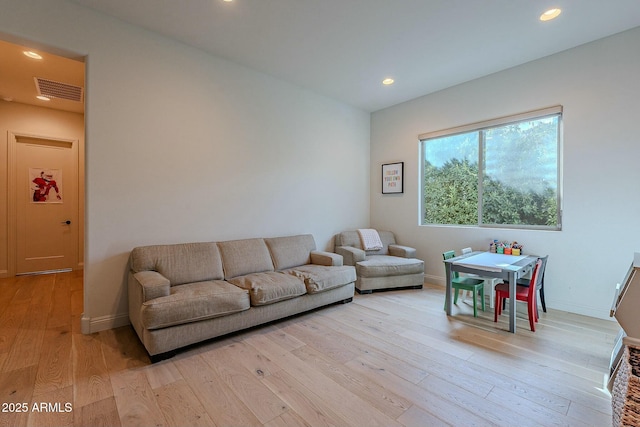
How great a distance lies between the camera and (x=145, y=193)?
9.79ft

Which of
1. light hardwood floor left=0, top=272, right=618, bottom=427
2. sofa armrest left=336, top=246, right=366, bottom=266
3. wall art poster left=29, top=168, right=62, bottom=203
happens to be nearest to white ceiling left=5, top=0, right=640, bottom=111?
sofa armrest left=336, top=246, right=366, bottom=266

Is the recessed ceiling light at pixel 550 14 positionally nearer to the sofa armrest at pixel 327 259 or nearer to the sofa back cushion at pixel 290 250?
the sofa armrest at pixel 327 259

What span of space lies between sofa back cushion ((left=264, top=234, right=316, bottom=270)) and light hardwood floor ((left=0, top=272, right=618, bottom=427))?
32.8 inches

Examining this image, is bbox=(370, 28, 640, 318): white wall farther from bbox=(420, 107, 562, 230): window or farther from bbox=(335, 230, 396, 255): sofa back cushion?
bbox=(335, 230, 396, 255): sofa back cushion

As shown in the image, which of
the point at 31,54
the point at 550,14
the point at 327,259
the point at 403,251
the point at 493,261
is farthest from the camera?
the point at 403,251

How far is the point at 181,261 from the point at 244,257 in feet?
2.24

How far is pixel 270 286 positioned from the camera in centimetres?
280

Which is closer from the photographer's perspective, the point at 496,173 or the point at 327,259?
the point at 327,259

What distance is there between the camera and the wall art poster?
4.84 metres

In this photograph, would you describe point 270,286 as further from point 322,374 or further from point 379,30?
point 379,30

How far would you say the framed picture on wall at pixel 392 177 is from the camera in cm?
492

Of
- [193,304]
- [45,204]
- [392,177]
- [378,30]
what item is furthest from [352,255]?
[45,204]

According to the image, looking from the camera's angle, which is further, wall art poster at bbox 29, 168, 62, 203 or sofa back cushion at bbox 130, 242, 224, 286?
wall art poster at bbox 29, 168, 62, 203

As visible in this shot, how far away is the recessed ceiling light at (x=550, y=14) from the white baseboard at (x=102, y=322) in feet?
16.5
